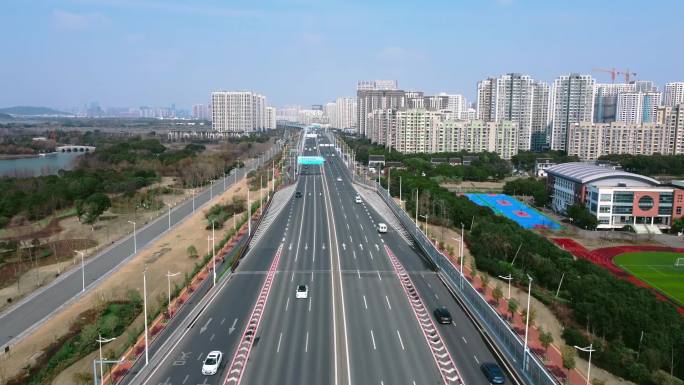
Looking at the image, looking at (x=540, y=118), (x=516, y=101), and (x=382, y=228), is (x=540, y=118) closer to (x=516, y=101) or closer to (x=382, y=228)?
(x=516, y=101)

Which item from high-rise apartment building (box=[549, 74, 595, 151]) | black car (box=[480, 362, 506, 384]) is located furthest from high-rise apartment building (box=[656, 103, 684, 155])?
black car (box=[480, 362, 506, 384])

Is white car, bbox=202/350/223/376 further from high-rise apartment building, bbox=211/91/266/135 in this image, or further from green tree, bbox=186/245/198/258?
high-rise apartment building, bbox=211/91/266/135

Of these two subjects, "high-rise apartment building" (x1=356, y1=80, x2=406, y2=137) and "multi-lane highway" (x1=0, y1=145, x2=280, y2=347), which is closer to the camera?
"multi-lane highway" (x1=0, y1=145, x2=280, y2=347)

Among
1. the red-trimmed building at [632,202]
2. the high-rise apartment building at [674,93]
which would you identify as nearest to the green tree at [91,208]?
the red-trimmed building at [632,202]

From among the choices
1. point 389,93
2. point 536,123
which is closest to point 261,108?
point 389,93

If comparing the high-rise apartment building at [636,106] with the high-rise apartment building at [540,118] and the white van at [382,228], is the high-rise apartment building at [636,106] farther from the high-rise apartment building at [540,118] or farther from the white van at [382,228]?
the white van at [382,228]

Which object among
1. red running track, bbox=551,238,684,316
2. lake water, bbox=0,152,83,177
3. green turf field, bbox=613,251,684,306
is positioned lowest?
green turf field, bbox=613,251,684,306

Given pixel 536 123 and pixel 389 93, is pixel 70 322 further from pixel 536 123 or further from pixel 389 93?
pixel 389 93
